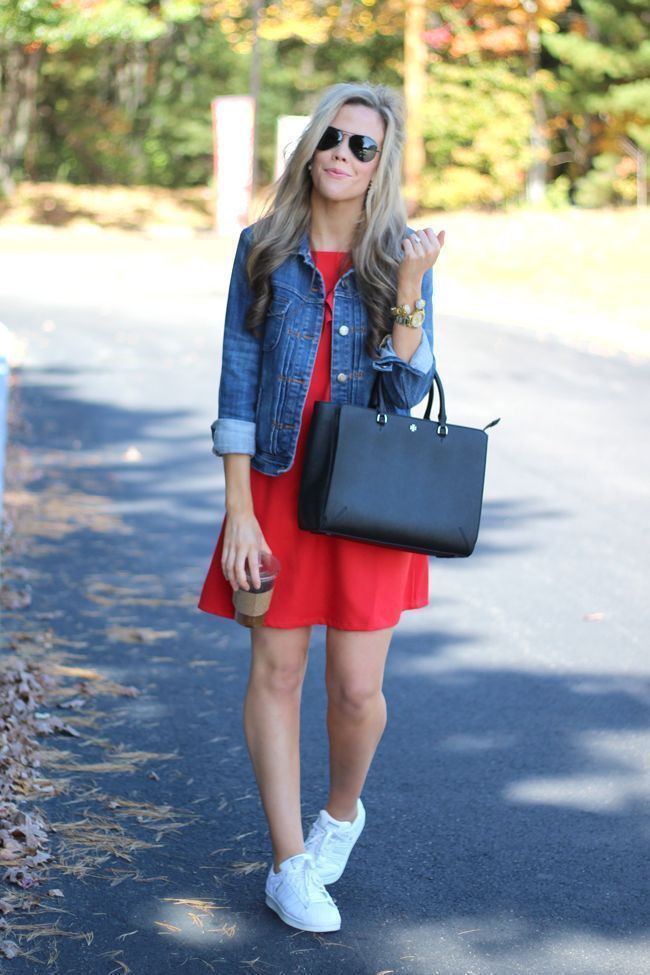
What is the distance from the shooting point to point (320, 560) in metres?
3.34

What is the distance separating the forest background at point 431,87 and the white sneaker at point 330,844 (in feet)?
89.4

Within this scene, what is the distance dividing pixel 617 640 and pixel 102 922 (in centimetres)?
315

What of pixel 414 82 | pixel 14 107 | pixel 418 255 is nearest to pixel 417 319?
pixel 418 255

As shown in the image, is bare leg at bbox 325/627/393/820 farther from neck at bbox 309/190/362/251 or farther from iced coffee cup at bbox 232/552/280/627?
neck at bbox 309/190/362/251

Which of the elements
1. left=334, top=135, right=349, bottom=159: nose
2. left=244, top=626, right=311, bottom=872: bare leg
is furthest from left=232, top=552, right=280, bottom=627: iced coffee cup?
left=334, top=135, right=349, bottom=159: nose

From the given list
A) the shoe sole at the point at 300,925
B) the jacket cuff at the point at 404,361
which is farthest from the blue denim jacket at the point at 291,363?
the shoe sole at the point at 300,925

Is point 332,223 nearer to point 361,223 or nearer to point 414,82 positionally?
point 361,223

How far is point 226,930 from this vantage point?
3.39m

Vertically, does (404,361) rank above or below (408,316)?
below

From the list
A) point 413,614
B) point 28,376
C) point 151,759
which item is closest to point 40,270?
point 28,376

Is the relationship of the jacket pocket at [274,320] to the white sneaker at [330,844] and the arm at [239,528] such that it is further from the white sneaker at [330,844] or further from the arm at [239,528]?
the white sneaker at [330,844]

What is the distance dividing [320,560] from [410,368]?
0.50 metres

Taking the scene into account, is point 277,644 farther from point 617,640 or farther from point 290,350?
point 617,640

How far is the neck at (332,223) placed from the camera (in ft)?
11.0
